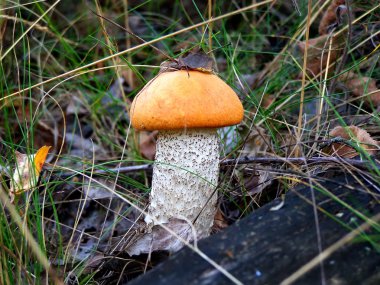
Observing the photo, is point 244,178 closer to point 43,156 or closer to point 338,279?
point 43,156

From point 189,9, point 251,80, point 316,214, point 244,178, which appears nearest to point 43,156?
point 244,178

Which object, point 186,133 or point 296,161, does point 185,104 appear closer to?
point 186,133

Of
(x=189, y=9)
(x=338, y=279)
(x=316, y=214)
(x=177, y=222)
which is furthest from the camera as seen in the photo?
(x=189, y=9)

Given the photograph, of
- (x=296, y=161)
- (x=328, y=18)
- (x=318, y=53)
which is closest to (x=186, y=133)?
(x=296, y=161)

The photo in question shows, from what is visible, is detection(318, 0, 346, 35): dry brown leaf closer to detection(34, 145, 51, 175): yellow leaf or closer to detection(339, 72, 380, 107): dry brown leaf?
detection(339, 72, 380, 107): dry brown leaf

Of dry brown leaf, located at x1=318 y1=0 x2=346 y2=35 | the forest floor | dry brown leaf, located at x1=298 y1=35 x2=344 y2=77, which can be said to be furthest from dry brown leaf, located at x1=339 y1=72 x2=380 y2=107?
dry brown leaf, located at x1=318 y1=0 x2=346 y2=35
